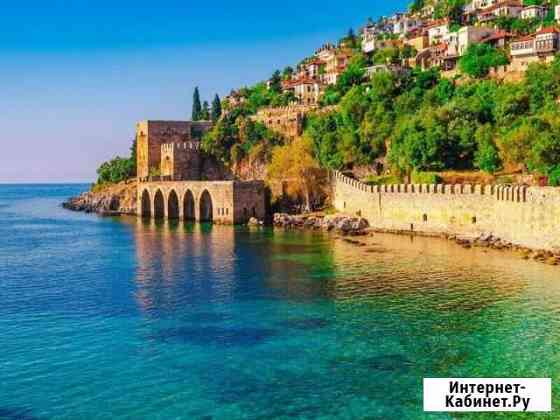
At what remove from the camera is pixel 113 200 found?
67188mm

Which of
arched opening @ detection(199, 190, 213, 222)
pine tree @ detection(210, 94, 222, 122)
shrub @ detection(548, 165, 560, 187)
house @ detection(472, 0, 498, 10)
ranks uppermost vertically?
house @ detection(472, 0, 498, 10)

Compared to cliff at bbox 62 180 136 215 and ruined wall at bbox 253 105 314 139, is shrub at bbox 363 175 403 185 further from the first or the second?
cliff at bbox 62 180 136 215

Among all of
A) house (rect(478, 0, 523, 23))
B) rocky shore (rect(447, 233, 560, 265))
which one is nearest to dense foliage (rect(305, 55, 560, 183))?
rocky shore (rect(447, 233, 560, 265))

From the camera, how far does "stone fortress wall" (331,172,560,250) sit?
31.3 meters

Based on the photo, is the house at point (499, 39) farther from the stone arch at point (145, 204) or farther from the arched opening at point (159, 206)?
the stone arch at point (145, 204)

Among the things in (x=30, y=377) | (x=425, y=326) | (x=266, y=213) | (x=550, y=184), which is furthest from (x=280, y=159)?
(x=30, y=377)

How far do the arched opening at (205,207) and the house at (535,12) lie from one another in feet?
135

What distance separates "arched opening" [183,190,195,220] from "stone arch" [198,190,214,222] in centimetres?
204

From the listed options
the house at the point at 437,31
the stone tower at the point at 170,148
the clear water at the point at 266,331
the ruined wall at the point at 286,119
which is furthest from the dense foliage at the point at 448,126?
the house at the point at 437,31

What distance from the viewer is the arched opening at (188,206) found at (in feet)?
181

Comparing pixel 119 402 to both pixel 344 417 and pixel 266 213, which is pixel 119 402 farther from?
pixel 266 213

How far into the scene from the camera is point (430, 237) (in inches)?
1503

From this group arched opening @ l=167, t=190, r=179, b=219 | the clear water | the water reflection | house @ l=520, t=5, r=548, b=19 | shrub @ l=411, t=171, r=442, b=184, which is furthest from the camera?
house @ l=520, t=5, r=548, b=19

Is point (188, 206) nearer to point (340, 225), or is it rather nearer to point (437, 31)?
point (340, 225)
